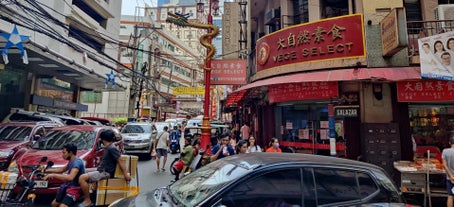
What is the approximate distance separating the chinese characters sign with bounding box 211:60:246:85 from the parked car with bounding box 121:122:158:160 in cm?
554

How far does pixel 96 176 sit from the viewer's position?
410cm

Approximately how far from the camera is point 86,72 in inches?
580

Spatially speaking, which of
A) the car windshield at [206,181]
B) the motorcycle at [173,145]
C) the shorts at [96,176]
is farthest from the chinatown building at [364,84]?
the motorcycle at [173,145]

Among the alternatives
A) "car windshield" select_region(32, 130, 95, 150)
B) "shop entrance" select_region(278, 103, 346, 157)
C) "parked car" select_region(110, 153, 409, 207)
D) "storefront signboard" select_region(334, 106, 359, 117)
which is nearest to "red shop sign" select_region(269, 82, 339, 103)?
"storefront signboard" select_region(334, 106, 359, 117)

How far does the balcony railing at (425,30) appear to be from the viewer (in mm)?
7449

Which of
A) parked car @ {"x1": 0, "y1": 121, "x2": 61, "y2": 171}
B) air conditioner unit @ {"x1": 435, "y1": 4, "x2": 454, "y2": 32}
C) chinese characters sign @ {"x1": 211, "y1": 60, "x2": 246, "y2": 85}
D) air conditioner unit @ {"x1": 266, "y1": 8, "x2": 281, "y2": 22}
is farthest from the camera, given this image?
air conditioner unit @ {"x1": 266, "y1": 8, "x2": 281, "y2": 22}

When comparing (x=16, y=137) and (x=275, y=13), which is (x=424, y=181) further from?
(x=16, y=137)

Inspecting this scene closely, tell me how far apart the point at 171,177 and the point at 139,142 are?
4.23 metres

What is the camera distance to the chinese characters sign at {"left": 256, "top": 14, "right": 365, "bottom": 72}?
26.5ft

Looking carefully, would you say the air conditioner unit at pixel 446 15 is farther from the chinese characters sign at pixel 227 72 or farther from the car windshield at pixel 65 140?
the car windshield at pixel 65 140

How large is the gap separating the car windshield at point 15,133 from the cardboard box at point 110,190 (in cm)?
547

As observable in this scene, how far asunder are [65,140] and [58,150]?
52cm

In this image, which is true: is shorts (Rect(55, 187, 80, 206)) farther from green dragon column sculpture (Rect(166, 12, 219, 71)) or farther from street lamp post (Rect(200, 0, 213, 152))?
green dragon column sculpture (Rect(166, 12, 219, 71))

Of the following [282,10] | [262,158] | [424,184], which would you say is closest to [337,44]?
[282,10]
